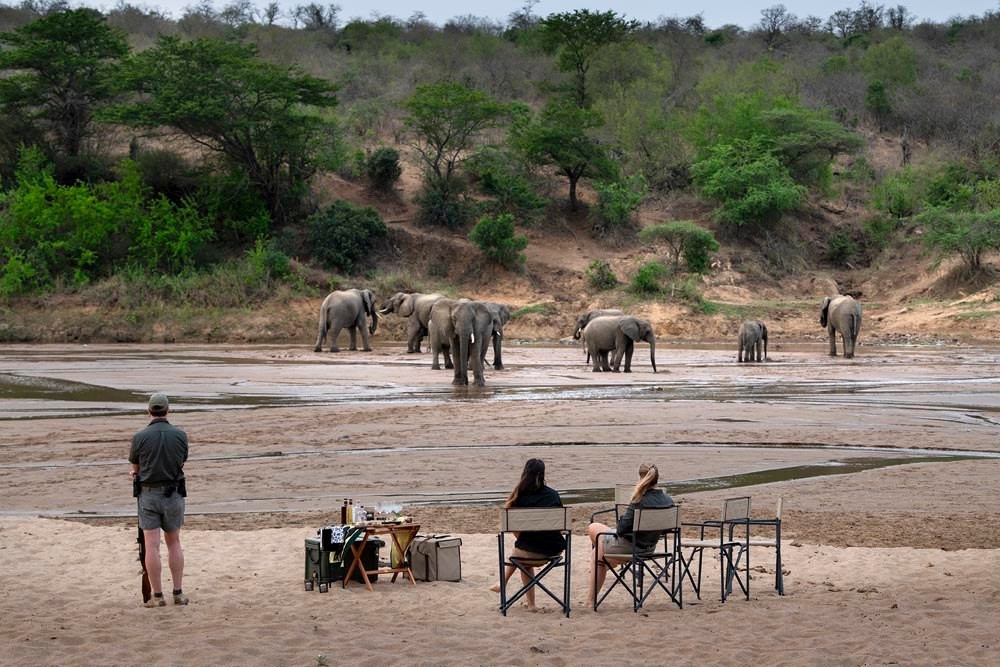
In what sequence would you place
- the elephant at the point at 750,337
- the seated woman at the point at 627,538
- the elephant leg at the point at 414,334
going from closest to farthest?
the seated woman at the point at 627,538 → the elephant at the point at 750,337 → the elephant leg at the point at 414,334

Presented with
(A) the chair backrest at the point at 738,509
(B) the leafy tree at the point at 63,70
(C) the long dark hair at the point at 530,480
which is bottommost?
(A) the chair backrest at the point at 738,509

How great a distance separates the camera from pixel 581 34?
71438 mm

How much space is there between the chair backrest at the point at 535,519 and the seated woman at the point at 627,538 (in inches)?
17.5

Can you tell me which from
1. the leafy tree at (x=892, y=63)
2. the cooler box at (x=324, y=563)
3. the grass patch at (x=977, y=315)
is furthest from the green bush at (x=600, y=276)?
the cooler box at (x=324, y=563)

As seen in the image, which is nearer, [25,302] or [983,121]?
[25,302]

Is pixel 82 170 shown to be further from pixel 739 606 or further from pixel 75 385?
pixel 739 606

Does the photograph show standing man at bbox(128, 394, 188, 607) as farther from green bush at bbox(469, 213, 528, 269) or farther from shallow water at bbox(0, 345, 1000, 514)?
green bush at bbox(469, 213, 528, 269)

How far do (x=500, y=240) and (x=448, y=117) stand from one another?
5905 mm

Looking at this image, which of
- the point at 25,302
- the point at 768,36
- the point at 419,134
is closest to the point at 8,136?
the point at 25,302

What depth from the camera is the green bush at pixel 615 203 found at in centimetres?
5225

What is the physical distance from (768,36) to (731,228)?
54.5 metres

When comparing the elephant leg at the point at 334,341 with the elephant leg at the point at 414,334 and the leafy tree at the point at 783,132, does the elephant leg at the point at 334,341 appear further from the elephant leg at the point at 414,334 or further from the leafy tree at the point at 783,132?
the leafy tree at the point at 783,132

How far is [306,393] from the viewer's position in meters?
23.3

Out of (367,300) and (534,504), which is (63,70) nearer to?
(367,300)
